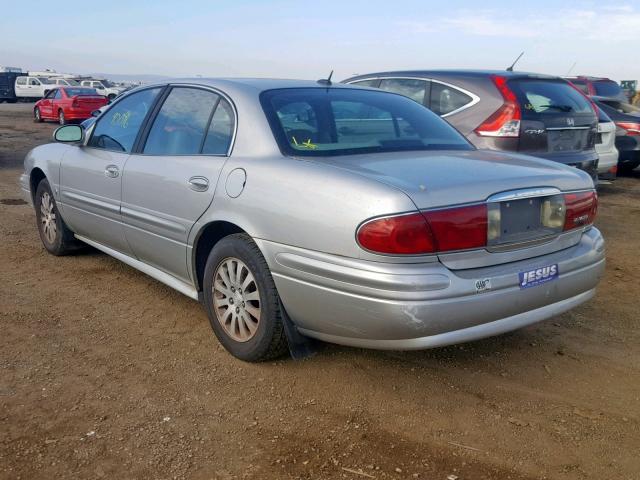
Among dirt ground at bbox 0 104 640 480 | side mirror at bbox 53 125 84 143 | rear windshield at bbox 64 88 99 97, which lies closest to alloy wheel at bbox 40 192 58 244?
side mirror at bbox 53 125 84 143

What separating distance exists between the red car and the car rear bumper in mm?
21637

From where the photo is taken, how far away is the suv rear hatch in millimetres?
6199

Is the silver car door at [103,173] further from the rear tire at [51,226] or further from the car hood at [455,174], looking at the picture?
the car hood at [455,174]

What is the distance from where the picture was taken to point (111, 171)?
176 inches

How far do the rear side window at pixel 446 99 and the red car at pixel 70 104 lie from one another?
18.6 meters

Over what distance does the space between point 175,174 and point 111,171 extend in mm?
868

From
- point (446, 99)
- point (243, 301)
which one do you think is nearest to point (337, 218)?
point (243, 301)

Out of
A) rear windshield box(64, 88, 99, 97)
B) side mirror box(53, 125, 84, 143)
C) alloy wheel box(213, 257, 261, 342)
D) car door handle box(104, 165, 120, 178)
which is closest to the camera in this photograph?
alloy wheel box(213, 257, 261, 342)

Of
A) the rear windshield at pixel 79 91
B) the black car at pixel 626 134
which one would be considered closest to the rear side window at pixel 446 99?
the black car at pixel 626 134

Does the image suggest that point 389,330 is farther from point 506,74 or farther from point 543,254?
point 506,74

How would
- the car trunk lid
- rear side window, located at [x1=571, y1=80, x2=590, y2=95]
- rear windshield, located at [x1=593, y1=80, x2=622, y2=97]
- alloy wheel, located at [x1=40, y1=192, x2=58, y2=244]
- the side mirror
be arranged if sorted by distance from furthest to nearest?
1. rear side window, located at [x1=571, y1=80, x2=590, y2=95]
2. rear windshield, located at [x1=593, y1=80, x2=622, y2=97]
3. alloy wheel, located at [x1=40, y1=192, x2=58, y2=244]
4. the side mirror
5. the car trunk lid

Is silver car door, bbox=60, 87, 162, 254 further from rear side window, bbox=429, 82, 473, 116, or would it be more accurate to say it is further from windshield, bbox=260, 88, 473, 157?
rear side window, bbox=429, 82, 473, 116

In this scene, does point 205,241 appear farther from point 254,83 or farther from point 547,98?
point 547,98

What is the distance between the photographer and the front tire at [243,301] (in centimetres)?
327
